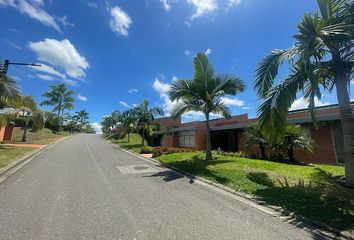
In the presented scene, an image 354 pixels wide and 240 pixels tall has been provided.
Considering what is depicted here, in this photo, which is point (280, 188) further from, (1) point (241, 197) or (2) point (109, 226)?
(2) point (109, 226)

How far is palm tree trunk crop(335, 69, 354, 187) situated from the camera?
22.1 feet

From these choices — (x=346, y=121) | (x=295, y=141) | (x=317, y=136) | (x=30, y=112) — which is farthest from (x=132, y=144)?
(x=346, y=121)

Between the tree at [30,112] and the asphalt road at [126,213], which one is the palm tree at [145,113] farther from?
the asphalt road at [126,213]

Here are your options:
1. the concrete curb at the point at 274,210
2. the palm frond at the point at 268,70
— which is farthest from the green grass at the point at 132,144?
the palm frond at the point at 268,70

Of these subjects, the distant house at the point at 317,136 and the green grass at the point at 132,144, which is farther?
the green grass at the point at 132,144

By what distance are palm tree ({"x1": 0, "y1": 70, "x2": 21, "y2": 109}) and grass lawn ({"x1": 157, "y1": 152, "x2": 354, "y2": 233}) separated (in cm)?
1200

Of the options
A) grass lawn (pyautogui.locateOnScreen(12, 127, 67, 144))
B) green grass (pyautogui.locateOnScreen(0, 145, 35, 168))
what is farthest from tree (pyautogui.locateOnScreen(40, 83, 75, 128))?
green grass (pyautogui.locateOnScreen(0, 145, 35, 168))

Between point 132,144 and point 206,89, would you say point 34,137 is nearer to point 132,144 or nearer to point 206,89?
point 132,144

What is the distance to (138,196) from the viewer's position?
6461 millimetres

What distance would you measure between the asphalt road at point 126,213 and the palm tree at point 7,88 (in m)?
8.80

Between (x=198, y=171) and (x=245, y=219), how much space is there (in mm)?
5102

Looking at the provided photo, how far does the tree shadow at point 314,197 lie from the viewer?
488cm

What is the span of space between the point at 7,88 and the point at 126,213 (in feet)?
44.9

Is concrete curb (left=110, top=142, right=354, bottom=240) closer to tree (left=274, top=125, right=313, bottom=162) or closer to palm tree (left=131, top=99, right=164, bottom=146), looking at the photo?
tree (left=274, top=125, right=313, bottom=162)
